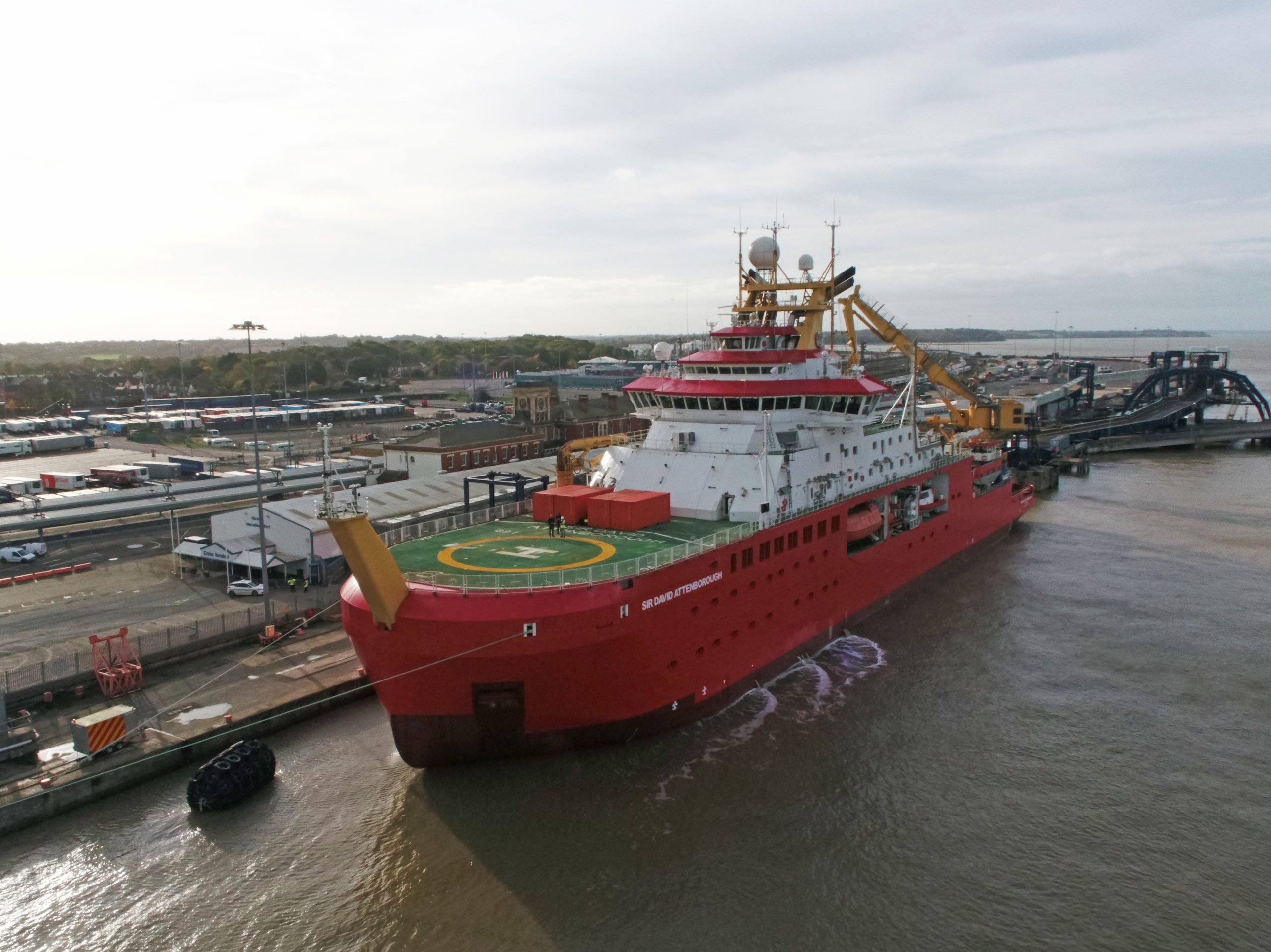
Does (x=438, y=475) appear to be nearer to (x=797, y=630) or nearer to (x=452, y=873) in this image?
(x=797, y=630)

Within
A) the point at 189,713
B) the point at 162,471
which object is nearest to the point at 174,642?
the point at 189,713

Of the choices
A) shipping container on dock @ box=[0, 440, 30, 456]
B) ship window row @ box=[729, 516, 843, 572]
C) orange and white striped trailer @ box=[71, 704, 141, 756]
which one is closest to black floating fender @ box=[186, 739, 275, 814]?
orange and white striped trailer @ box=[71, 704, 141, 756]

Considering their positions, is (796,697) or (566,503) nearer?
(796,697)

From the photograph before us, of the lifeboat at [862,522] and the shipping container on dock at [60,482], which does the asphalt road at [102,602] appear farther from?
the lifeboat at [862,522]

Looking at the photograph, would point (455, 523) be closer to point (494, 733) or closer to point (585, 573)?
point (585, 573)

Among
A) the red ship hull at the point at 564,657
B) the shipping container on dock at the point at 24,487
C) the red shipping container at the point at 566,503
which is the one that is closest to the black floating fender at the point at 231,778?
the red ship hull at the point at 564,657
